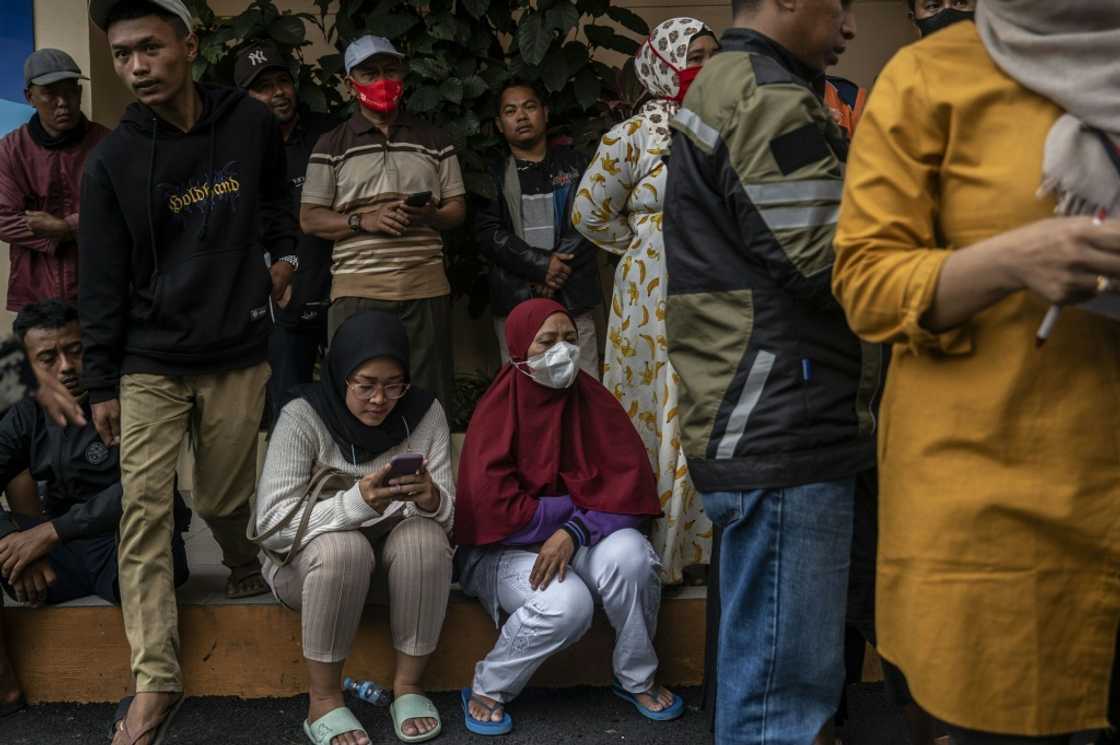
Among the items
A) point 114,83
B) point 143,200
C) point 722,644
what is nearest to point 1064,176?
point 722,644

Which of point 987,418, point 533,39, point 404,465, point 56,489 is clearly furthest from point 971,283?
point 533,39

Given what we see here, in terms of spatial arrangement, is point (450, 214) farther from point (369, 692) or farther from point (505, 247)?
point (369, 692)

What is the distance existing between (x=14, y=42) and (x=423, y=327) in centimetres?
281

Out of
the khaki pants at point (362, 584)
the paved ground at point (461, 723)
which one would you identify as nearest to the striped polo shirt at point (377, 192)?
the khaki pants at point (362, 584)

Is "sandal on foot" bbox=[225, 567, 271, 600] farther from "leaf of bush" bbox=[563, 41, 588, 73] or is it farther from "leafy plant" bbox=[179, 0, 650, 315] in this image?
"leaf of bush" bbox=[563, 41, 588, 73]

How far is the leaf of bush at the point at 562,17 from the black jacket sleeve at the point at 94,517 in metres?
3.00

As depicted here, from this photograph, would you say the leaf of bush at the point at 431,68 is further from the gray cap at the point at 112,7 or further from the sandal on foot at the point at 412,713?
the sandal on foot at the point at 412,713

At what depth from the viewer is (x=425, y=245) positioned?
521 centimetres

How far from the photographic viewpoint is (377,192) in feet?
16.8

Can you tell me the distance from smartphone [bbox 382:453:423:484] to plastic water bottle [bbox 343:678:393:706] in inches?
29.9

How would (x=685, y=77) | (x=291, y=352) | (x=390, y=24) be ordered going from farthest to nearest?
(x=390, y=24), (x=291, y=352), (x=685, y=77)

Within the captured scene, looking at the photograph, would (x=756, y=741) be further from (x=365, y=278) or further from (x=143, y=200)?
(x=365, y=278)

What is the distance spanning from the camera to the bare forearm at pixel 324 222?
16.7 feet

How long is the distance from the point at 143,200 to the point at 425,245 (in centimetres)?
155
